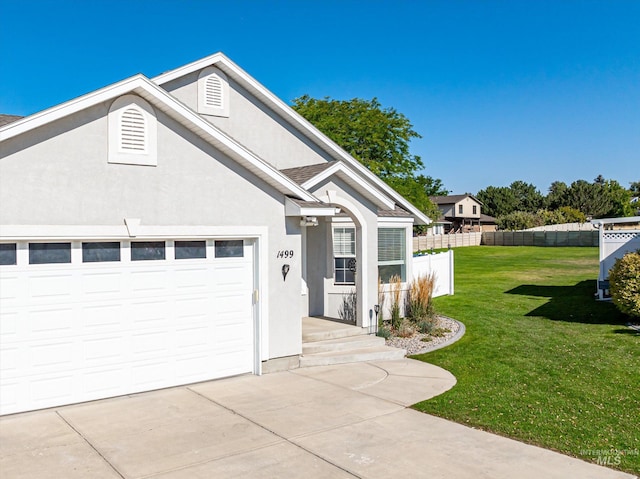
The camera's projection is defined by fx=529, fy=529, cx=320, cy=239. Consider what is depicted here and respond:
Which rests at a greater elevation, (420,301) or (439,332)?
(420,301)

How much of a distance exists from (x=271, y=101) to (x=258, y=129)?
81 centimetres

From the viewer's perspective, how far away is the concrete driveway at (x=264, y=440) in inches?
237

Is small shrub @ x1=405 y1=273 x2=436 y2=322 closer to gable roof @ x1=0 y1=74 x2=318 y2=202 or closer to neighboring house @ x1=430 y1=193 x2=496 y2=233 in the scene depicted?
gable roof @ x1=0 y1=74 x2=318 y2=202

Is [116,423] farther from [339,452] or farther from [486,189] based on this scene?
[486,189]

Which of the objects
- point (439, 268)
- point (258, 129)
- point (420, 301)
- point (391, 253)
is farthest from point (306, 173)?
point (439, 268)

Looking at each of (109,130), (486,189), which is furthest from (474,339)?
(486,189)

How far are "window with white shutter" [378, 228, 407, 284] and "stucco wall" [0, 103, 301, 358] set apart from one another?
14.0 ft

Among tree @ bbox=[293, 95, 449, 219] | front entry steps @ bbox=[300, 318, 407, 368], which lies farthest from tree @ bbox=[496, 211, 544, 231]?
front entry steps @ bbox=[300, 318, 407, 368]

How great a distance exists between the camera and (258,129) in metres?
14.1

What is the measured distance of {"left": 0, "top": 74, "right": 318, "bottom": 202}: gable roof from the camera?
7.56 meters

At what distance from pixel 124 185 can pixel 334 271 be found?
261 inches

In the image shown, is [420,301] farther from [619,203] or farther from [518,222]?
[619,203]

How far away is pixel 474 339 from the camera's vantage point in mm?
13344

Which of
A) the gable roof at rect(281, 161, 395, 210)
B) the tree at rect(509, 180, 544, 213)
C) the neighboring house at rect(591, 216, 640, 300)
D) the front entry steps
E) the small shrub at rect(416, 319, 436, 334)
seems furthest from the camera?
the tree at rect(509, 180, 544, 213)
